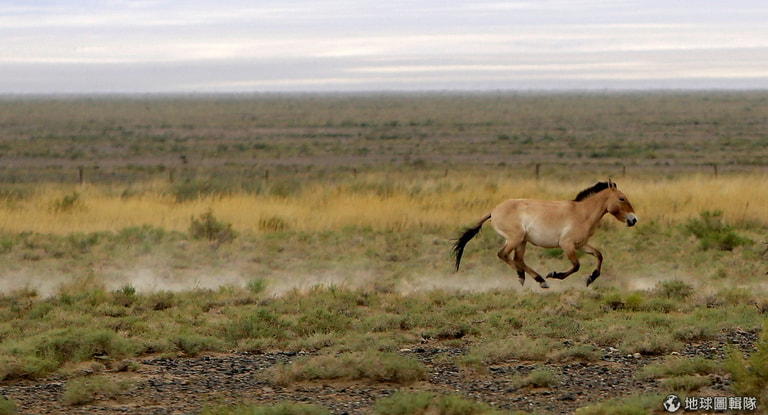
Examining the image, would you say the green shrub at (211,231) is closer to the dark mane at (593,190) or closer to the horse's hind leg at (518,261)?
the horse's hind leg at (518,261)

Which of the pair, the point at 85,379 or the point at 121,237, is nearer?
the point at 85,379

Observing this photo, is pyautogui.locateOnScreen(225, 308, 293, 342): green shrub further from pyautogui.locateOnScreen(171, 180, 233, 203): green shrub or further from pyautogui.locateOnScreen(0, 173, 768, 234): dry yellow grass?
pyautogui.locateOnScreen(171, 180, 233, 203): green shrub

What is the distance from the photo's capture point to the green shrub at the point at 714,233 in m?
16.9

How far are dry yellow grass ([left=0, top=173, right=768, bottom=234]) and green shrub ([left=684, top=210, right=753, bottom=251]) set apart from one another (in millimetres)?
852

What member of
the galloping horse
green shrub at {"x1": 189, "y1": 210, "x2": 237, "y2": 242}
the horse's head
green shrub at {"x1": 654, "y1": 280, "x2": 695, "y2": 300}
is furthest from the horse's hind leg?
green shrub at {"x1": 189, "y1": 210, "x2": 237, "y2": 242}

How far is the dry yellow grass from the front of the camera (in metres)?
19.6

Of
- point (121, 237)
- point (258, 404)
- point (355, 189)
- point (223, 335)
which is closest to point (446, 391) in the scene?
point (258, 404)

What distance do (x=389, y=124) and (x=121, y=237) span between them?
6987 centimetres

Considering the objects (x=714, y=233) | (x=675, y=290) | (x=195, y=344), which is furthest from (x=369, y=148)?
(x=195, y=344)

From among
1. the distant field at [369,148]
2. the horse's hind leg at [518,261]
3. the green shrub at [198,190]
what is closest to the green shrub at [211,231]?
the green shrub at [198,190]

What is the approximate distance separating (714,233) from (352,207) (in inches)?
281

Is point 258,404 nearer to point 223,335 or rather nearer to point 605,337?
point 223,335

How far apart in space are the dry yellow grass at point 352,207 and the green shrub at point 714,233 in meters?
0.85

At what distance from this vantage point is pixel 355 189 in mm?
25109
